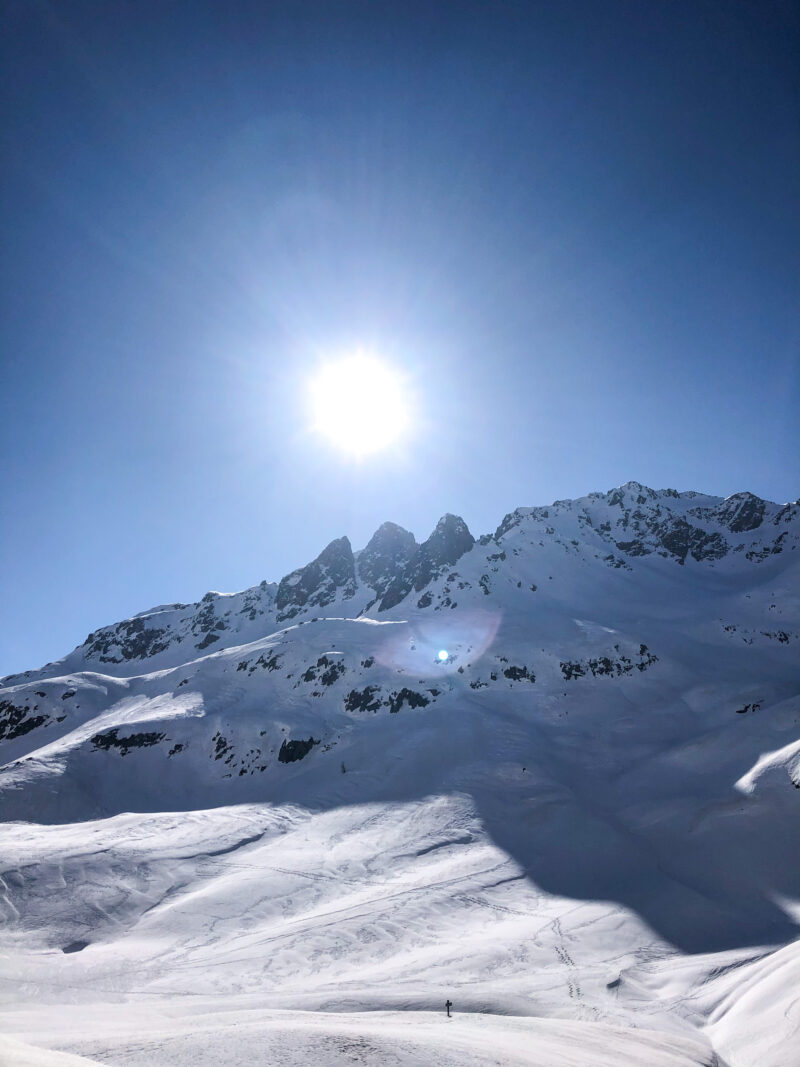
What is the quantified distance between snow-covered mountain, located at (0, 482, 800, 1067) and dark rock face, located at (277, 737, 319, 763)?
248 millimetres

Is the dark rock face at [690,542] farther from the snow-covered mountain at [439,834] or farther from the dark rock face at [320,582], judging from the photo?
the dark rock face at [320,582]

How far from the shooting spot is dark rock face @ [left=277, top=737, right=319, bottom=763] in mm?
54750

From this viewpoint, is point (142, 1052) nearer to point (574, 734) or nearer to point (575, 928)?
point (575, 928)

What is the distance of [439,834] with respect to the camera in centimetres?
3631

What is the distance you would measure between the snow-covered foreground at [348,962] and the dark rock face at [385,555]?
79.4 metres

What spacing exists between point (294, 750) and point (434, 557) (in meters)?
55.7

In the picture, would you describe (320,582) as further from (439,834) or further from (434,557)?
(439,834)

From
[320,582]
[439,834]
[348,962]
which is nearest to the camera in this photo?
[348,962]

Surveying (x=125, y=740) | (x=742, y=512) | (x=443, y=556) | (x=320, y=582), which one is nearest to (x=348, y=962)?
(x=125, y=740)

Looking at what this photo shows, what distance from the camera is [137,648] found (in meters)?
126

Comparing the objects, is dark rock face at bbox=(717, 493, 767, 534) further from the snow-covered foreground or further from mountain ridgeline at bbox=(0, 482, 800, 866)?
the snow-covered foreground

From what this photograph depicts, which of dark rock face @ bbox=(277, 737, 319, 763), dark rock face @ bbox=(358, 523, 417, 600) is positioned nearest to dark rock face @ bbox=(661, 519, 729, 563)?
dark rock face @ bbox=(358, 523, 417, 600)

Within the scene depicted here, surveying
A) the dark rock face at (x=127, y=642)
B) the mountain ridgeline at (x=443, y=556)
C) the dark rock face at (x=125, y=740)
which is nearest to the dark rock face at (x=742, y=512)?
the mountain ridgeline at (x=443, y=556)

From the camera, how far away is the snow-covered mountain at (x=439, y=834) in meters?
14.4
